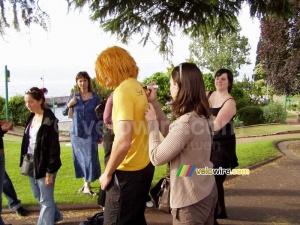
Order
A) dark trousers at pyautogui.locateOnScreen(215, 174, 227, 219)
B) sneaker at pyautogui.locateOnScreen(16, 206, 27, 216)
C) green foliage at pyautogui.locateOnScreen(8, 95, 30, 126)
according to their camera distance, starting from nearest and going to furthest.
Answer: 1. dark trousers at pyautogui.locateOnScreen(215, 174, 227, 219)
2. sneaker at pyautogui.locateOnScreen(16, 206, 27, 216)
3. green foliage at pyautogui.locateOnScreen(8, 95, 30, 126)

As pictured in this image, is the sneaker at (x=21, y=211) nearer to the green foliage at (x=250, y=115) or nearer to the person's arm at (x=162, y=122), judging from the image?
the person's arm at (x=162, y=122)

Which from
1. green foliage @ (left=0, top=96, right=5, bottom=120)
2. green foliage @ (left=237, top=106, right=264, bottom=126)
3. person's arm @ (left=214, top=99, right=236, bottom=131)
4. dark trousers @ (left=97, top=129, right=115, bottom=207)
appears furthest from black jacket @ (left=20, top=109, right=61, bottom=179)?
green foliage @ (left=0, top=96, right=5, bottom=120)

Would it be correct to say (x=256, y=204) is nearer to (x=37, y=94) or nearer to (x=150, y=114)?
(x=150, y=114)

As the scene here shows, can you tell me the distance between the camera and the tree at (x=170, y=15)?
215 inches

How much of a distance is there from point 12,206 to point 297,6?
408 inches

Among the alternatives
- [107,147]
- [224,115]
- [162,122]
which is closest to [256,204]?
[224,115]

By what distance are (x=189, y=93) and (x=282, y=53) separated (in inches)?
479

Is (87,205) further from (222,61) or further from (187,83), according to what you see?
(222,61)

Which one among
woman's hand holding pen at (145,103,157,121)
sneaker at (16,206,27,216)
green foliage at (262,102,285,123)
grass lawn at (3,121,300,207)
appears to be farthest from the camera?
green foliage at (262,102,285,123)

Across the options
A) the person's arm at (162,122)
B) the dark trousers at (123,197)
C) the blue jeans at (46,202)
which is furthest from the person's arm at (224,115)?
the blue jeans at (46,202)

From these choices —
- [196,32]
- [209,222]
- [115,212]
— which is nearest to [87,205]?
[115,212]

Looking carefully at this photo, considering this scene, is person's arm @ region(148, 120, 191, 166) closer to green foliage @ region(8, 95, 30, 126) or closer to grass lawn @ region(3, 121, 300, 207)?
grass lawn @ region(3, 121, 300, 207)

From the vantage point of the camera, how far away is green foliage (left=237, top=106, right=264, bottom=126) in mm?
16719

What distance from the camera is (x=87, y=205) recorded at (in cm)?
442
